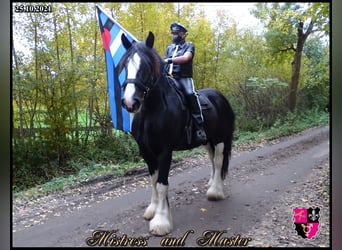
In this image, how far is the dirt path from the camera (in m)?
2.73

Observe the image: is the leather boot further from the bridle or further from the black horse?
the bridle

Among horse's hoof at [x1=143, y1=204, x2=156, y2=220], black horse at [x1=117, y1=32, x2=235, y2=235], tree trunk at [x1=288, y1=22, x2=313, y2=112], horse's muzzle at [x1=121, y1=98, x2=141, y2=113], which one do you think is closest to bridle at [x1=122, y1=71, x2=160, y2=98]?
black horse at [x1=117, y1=32, x2=235, y2=235]

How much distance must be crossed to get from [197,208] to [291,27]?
12.3 feet

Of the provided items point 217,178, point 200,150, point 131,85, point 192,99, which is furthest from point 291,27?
point 131,85

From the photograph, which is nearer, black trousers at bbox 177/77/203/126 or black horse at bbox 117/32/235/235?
black horse at bbox 117/32/235/235

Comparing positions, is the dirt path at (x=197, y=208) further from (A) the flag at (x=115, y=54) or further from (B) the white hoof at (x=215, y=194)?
(A) the flag at (x=115, y=54)

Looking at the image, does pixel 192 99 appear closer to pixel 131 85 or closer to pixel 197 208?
pixel 131 85

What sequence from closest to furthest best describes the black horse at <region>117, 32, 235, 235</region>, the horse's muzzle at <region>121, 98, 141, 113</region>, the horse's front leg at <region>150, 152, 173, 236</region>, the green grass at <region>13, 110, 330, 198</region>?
the horse's muzzle at <region>121, 98, 141, 113</region>, the black horse at <region>117, 32, 235, 235</region>, the horse's front leg at <region>150, 152, 173, 236</region>, the green grass at <region>13, 110, 330, 198</region>

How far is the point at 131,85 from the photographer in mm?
2414

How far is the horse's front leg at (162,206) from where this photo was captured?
2.82 m

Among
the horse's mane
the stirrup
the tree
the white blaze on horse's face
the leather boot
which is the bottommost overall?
the stirrup

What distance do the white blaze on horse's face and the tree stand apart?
1.85 meters

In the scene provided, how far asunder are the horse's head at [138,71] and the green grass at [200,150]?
5.38ft

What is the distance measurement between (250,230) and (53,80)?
3.84 meters
